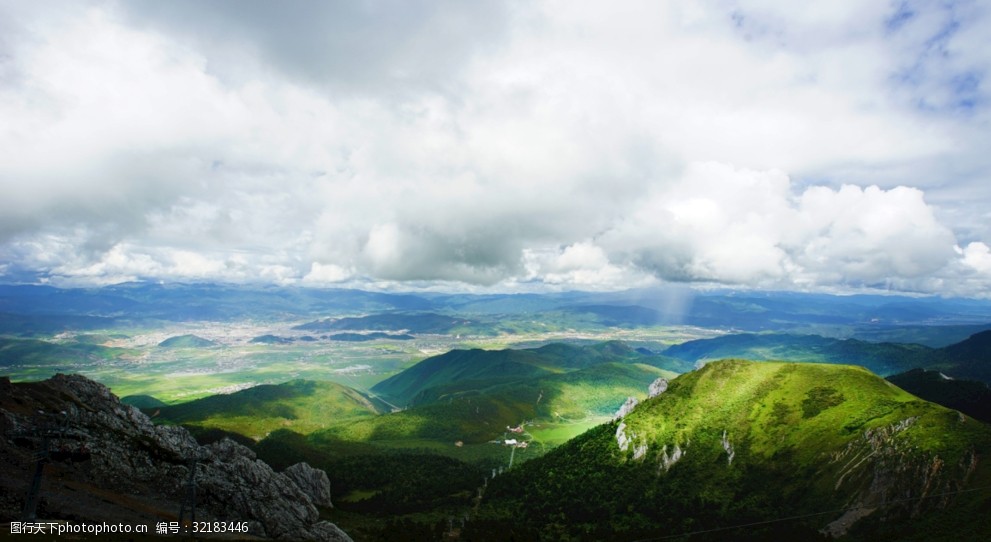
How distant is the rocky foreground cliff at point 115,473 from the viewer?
94.4m

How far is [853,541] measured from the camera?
13288 cm

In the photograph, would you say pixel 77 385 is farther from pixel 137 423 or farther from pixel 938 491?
pixel 938 491

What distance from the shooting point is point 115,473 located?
117188 mm

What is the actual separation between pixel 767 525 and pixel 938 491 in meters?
47.2

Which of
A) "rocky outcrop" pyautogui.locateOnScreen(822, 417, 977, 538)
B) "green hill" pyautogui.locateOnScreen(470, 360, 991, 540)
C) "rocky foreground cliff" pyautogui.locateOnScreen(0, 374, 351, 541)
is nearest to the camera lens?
"rocky foreground cliff" pyautogui.locateOnScreen(0, 374, 351, 541)

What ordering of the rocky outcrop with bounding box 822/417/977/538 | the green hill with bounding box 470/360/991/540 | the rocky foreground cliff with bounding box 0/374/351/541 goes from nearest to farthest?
1. the rocky foreground cliff with bounding box 0/374/351/541
2. the green hill with bounding box 470/360/991/540
3. the rocky outcrop with bounding box 822/417/977/538

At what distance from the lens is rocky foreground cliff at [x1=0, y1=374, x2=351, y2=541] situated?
310 ft

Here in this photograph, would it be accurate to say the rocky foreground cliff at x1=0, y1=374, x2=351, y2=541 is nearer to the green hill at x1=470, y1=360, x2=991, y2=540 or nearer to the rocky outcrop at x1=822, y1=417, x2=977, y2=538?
the green hill at x1=470, y1=360, x2=991, y2=540

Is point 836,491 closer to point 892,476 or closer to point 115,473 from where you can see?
point 892,476

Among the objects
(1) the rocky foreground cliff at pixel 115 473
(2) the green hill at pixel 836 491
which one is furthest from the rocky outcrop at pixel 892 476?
(1) the rocky foreground cliff at pixel 115 473

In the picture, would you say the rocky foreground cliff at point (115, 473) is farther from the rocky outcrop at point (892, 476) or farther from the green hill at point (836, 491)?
the rocky outcrop at point (892, 476)

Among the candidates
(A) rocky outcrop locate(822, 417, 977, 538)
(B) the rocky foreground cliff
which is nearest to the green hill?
(A) rocky outcrop locate(822, 417, 977, 538)

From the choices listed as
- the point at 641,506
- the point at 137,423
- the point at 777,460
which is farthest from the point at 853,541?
the point at 137,423

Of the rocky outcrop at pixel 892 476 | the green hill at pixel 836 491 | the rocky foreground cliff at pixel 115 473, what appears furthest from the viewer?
the rocky outcrop at pixel 892 476
